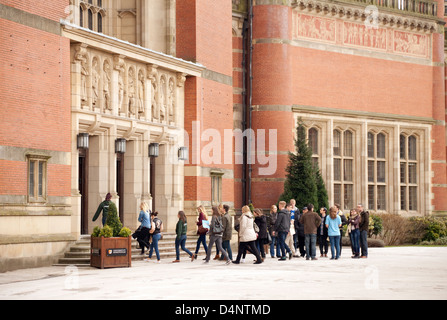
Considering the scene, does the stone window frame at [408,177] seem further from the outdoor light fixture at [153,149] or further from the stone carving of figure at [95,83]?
the stone carving of figure at [95,83]

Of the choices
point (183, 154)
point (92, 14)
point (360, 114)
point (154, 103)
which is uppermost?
point (92, 14)

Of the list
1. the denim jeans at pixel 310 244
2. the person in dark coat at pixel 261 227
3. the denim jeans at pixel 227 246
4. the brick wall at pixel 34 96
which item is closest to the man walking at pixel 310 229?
the denim jeans at pixel 310 244

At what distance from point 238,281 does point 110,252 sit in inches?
187

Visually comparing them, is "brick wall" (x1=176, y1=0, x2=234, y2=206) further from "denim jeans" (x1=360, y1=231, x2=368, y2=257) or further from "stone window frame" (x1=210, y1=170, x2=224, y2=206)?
"denim jeans" (x1=360, y1=231, x2=368, y2=257)

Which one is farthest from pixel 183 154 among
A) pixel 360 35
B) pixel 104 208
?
pixel 360 35

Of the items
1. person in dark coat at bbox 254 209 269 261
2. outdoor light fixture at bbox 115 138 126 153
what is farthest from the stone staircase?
person in dark coat at bbox 254 209 269 261

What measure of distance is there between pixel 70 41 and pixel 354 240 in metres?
10.3

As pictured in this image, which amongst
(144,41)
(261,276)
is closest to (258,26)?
(144,41)

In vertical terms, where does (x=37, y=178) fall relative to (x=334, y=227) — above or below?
above

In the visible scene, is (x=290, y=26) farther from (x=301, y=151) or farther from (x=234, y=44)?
(x=301, y=151)

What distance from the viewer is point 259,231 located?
23672 mm

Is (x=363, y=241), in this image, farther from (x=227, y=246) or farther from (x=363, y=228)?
(x=227, y=246)

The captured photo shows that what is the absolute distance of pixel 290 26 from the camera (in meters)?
34.3

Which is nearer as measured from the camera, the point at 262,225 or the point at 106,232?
the point at 106,232
